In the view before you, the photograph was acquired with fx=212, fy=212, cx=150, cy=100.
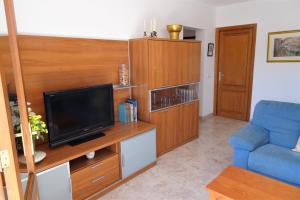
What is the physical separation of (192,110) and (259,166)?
1550mm

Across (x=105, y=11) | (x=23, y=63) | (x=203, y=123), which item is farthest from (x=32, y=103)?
(x=203, y=123)

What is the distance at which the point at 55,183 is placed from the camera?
6.12 feet

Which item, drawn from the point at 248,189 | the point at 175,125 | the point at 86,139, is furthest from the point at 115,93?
the point at 248,189

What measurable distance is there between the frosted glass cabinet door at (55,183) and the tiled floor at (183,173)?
→ 0.48 metres

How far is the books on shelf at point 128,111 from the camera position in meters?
2.92

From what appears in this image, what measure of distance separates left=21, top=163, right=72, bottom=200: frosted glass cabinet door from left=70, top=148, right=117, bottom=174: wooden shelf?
0.44 feet

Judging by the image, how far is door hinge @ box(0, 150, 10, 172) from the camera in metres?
0.98

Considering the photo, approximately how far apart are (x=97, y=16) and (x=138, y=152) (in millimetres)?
1781

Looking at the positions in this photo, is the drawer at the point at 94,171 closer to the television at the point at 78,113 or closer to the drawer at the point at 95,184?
the drawer at the point at 95,184

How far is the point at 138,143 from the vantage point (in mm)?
2602

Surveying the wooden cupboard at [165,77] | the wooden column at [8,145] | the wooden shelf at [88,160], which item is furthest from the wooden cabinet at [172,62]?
the wooden column at [8,145]

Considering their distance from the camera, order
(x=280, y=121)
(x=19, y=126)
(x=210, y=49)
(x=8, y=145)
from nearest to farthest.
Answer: (x=8, y=145)
(x=19, y=126)
(x=280, y=121)
(x=210, y=49)

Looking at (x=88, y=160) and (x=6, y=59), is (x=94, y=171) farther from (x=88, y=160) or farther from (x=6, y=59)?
(x=6, y=59)

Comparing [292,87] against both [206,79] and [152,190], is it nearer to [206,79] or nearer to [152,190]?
[206,79]
